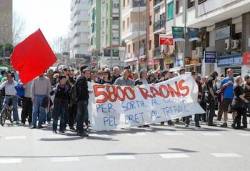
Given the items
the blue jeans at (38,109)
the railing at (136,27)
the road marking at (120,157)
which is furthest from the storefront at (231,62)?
the railing at (136,27)

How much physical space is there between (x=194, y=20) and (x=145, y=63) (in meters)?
22.2

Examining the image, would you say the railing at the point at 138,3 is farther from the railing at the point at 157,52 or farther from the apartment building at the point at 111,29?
the apartment building at the point at 111,29

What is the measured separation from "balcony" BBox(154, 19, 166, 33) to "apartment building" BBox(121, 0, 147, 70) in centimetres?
560

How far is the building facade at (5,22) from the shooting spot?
8844cm

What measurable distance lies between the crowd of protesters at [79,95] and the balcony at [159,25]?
33.4 metres

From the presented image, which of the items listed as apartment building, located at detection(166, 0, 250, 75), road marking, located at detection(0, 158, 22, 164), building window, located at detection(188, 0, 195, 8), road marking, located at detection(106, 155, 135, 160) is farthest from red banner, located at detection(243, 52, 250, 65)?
road marking, located at detection(0, 158, 22, 164)

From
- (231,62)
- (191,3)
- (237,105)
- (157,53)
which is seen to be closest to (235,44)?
(231,62)

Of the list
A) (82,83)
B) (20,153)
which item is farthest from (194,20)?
(20,153)

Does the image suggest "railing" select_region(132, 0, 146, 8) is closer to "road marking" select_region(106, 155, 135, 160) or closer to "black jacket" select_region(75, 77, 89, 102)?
"black jacket" select_region(75, 77, 89, 102)

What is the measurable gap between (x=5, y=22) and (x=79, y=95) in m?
84.0

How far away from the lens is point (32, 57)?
1720 centimetres

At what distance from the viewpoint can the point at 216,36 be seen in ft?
124

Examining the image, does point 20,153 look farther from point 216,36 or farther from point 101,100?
point 216,36

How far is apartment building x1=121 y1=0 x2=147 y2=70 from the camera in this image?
63469 mm
